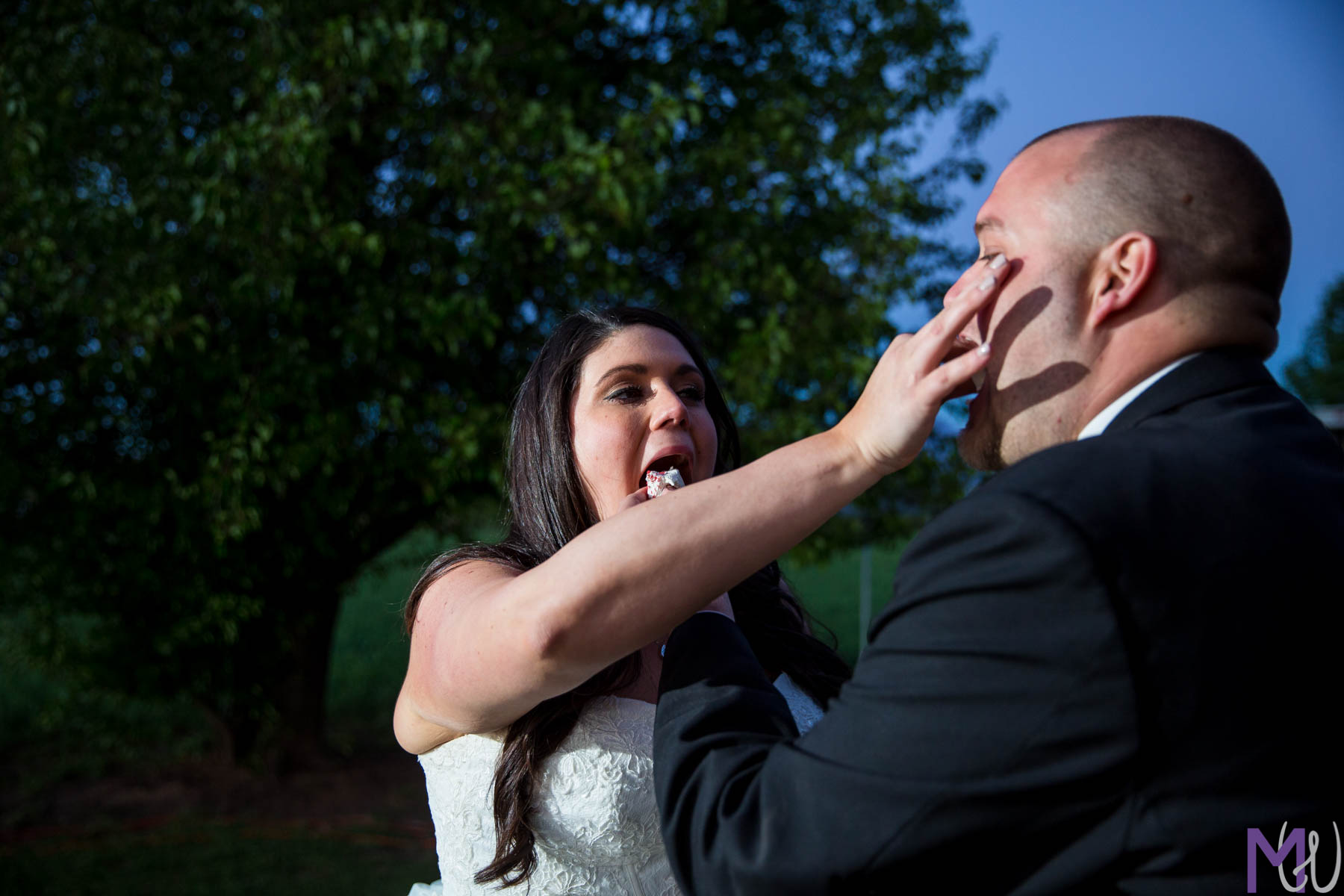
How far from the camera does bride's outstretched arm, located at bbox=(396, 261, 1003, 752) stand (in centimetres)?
152

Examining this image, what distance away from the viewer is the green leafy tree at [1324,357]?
61.4 meters

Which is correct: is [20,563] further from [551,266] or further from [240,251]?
[551,266]

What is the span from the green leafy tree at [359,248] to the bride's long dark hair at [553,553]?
2.64m

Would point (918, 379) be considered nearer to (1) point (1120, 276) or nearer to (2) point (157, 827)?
(1) point (1120, 276)

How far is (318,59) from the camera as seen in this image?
5.75 m

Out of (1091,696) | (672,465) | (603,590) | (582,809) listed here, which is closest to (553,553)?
(672,465)

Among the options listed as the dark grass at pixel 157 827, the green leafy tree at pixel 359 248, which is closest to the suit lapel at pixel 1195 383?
the green leafy tree at pixel 359 248

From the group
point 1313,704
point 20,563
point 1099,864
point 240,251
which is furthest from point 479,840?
point 20,563

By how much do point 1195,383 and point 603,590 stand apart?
0.87 m

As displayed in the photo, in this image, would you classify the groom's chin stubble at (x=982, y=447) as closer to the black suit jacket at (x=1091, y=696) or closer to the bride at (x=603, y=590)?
the bride at (x=603, y=590)

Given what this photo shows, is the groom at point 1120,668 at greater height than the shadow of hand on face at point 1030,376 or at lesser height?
lesser

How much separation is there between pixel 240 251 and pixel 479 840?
14.4 ft

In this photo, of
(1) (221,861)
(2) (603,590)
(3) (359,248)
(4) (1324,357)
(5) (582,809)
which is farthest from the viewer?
(4) (1324,357)

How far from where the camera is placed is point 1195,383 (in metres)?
1.42
